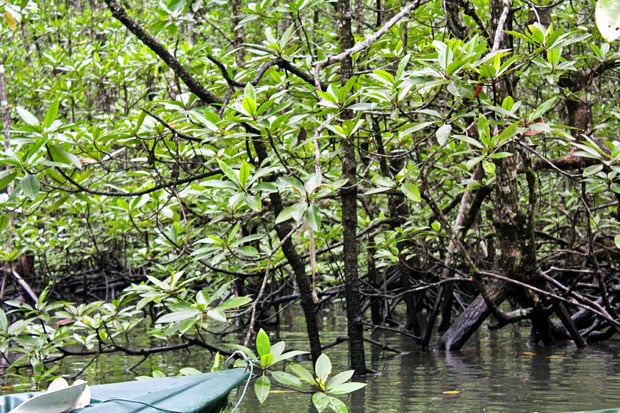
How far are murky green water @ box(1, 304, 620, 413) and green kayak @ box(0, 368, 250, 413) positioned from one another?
3.75 ft

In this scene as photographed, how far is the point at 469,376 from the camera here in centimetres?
431

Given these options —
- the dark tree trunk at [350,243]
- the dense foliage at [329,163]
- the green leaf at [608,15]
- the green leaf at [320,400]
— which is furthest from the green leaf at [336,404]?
the green leaf at [608,15]

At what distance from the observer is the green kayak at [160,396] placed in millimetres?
2236

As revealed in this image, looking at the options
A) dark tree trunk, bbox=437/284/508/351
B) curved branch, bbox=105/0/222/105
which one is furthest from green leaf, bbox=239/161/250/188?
dark tree trunk, bbox=437/284/508/351

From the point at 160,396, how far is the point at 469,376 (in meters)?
2.46

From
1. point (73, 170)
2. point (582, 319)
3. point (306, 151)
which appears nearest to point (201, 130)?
point (73, 170)

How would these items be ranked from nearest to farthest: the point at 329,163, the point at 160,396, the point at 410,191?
the point at 160,396 → the point at 410,191 → the point at 329,163

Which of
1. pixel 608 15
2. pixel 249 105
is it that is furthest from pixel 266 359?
pixel 608 15

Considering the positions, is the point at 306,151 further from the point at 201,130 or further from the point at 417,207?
the point at 417,207

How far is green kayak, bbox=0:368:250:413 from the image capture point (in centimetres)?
224

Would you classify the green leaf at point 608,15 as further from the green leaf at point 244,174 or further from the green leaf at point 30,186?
the green leaf at point 30,186

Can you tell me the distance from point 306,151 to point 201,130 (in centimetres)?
130

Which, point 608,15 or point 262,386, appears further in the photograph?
point 262,386

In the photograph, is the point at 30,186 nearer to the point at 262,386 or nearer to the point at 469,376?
the point at 262,386
